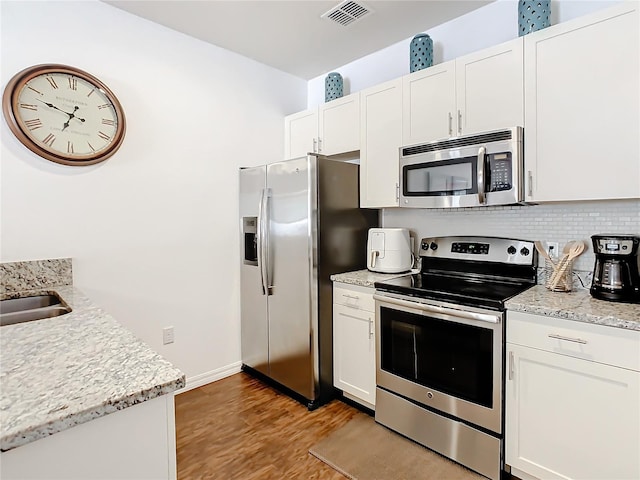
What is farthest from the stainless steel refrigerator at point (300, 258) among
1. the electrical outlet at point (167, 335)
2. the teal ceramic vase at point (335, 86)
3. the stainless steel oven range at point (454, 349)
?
the teal ceramic vase at point (335, 86)

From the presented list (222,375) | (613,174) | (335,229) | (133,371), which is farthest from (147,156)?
(613,174)

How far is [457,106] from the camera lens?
2.19 m

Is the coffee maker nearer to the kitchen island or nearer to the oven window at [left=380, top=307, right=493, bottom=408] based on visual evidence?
the oven window at [left=380, top=307, right=493, bottom=408]

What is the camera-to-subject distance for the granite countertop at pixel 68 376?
736mm

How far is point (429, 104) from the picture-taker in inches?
91.2

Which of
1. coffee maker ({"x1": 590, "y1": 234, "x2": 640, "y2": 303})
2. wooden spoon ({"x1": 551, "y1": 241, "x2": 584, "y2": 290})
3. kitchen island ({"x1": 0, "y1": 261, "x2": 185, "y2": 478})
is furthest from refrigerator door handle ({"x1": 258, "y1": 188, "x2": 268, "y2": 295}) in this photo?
coffee maker ({"x1": 590, "y1": 234, "x2": 640, "y2": 303})

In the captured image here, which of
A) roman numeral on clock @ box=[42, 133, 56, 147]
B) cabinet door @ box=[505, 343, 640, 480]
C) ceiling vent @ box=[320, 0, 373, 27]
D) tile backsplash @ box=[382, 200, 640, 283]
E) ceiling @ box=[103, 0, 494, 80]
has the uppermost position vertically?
ceiling @ box=[103, 0, 494, 80]

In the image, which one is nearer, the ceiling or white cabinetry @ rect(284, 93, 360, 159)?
the ceiling

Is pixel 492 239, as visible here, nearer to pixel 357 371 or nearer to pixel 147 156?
pixel 357 371

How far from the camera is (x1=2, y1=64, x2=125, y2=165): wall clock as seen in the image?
6.68ft

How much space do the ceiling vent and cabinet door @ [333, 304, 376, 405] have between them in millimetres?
1947

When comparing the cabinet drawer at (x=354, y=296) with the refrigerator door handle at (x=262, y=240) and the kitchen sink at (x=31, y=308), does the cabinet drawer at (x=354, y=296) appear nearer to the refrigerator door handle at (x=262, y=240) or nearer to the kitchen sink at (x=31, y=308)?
the refrigerator door handle at (x=262, y=240)

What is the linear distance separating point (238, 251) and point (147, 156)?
3.26ft

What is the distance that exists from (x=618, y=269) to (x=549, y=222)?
494 mm
